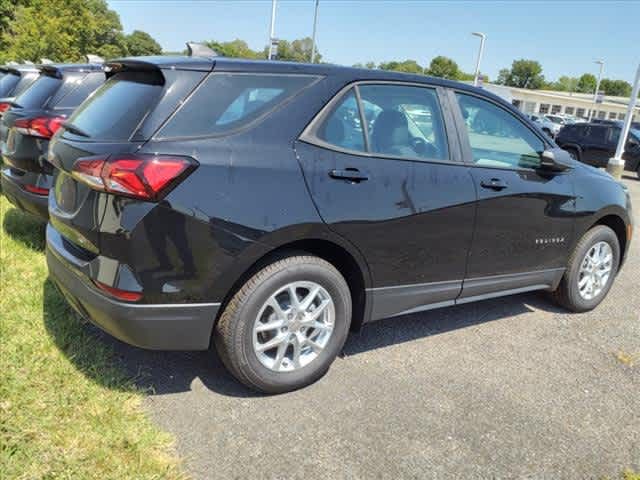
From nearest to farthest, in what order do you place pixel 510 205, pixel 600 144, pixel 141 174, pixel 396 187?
pixel 141 174, pixel 396 187, pixel 510 205, pixel 600 144

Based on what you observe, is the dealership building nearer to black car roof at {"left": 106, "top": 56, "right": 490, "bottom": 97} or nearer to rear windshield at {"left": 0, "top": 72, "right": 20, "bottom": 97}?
rear windshield at {"left": 0, "top": 72, "right": 20, "bottom": 97}

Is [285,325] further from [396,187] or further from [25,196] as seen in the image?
[25,196]

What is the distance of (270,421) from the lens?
2.87m

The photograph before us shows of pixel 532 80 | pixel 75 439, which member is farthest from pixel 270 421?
pixel 532 80

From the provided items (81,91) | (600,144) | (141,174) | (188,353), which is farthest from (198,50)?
(600,144)

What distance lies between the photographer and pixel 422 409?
310cm

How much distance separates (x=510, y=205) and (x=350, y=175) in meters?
1.39

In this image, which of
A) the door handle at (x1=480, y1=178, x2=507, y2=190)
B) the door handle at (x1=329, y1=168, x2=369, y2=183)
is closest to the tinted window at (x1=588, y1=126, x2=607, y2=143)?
the door handle at (x1=480, y1=178, x2=507, y2=190)

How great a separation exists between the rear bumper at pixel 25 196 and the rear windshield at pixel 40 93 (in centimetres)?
65

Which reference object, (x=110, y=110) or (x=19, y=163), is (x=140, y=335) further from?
(x=19, y=163)

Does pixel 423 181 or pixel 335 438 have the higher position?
pixel 423 181

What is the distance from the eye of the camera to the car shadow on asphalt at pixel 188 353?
314 cm

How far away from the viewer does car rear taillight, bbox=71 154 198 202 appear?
251 cm

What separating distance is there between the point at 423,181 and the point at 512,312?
1.91 m
